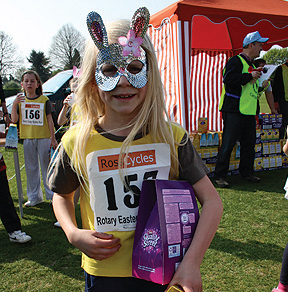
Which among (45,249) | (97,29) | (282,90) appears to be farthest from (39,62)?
(97,29)

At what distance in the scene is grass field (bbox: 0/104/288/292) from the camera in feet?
8.27

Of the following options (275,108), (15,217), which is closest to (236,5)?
(275,108)

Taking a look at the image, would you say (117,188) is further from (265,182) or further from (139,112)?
(265,182)

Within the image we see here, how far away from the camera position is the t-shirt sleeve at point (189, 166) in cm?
115

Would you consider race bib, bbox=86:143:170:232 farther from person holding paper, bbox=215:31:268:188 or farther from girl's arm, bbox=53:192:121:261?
person holding paper, bbox=215:31:268:188

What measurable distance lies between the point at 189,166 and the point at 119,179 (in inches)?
10.6

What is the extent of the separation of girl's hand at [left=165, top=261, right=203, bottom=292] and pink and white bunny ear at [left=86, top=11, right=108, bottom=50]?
0.84 m

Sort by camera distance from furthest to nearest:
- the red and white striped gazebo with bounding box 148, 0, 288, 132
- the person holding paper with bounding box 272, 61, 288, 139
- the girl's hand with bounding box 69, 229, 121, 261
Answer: the person holding paper with bounding box 272, 61, 288, 139, the red and white striped gazebo with bounding box 148, 0, 288, 132, the girl's hand with bounding box 69, 229, 121, 261

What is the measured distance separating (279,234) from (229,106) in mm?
2146

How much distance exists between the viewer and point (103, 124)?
4.14ft

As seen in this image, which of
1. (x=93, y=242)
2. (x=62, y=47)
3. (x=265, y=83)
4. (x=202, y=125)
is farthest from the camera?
(x=62, y=47)

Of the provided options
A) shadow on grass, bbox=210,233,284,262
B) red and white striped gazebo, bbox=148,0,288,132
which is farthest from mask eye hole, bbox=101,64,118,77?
red and white striped gazebo, bbox=148,0,288,132

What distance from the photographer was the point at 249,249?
9.70 feet

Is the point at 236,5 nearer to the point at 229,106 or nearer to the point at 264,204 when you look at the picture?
the point at 229,106
